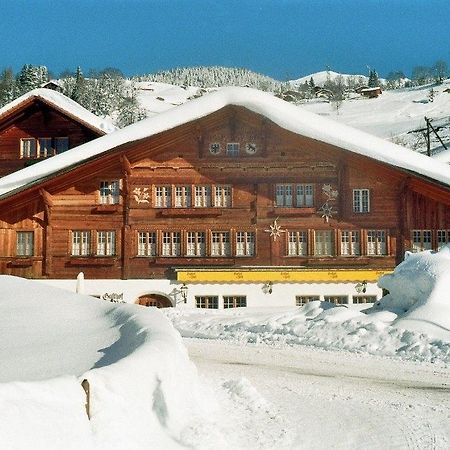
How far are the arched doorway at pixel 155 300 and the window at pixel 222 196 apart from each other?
17.5 ft

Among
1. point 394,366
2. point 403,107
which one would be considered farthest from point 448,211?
point 403,107

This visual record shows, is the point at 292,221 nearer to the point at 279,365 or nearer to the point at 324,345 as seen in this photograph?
the point at 324,345

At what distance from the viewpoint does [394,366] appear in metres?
12.0

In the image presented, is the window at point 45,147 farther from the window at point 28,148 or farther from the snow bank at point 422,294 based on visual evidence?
the snow bank at point 422,294

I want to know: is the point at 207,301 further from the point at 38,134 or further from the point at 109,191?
the point at 38,134

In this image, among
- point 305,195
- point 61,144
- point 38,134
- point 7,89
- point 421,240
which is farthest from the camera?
point 7,89

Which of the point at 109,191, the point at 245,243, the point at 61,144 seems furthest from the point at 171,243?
the point at 61,144

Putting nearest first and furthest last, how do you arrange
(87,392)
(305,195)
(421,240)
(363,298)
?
(87,392) < (363,298) < (421,240) < (305,195)

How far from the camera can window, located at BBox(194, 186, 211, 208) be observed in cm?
2805

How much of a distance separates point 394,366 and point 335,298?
15232 mm

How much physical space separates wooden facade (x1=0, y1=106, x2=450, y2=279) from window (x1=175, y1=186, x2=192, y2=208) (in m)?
0.05

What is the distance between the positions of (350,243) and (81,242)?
43.9 feet

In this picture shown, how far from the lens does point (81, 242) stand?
28.0 metres

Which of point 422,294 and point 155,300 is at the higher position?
point 422,294
